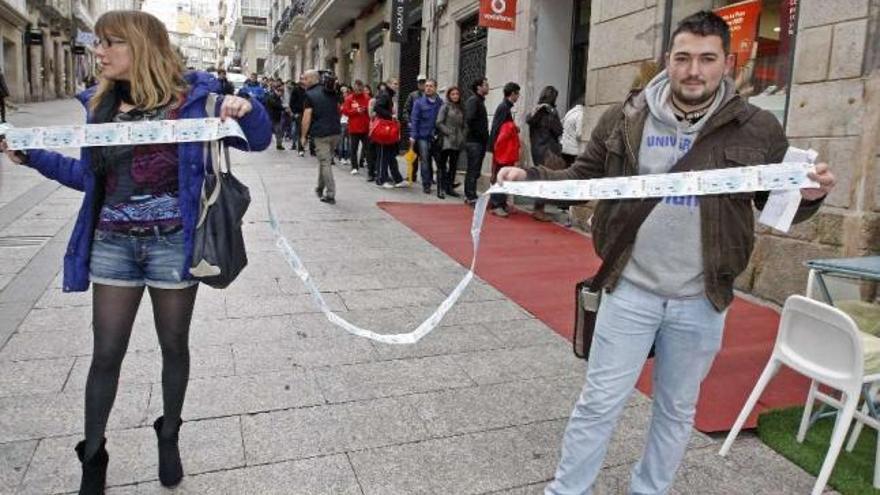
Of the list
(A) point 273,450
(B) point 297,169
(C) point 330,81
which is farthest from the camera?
(B) point 297,169

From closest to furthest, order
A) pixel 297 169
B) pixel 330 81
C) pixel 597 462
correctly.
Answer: pixel 597 462 → pixel 330 81 → pixel 297 169

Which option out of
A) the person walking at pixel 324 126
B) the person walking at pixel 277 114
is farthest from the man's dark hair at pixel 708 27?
the person walking at pixel 277 114

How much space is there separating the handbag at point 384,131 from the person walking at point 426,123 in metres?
0.37

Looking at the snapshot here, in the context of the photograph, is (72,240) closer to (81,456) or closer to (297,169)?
(81,456)

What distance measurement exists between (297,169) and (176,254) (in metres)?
11.7

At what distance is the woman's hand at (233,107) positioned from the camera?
8.06ft

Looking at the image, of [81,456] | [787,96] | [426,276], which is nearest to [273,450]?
[81,456]

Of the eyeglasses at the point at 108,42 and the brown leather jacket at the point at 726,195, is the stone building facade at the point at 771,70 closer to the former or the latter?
the brown leather jacket at the point at 726,195

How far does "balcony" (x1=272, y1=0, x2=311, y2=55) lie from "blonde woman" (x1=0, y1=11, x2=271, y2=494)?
27125 millimetres

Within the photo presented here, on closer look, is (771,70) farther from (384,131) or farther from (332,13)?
(332,13)

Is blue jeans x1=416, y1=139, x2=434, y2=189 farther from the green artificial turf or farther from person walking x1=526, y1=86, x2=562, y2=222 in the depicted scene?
the green artificial turf

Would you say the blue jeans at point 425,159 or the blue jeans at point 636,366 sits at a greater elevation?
the blue jeans at point 425,159

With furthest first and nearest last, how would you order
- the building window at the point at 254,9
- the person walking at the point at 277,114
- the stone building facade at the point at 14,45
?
the building window at the point at 254,9 → the stone building facade at the point at 14,45 → the person walking at the point at 277,114

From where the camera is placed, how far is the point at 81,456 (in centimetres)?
256
